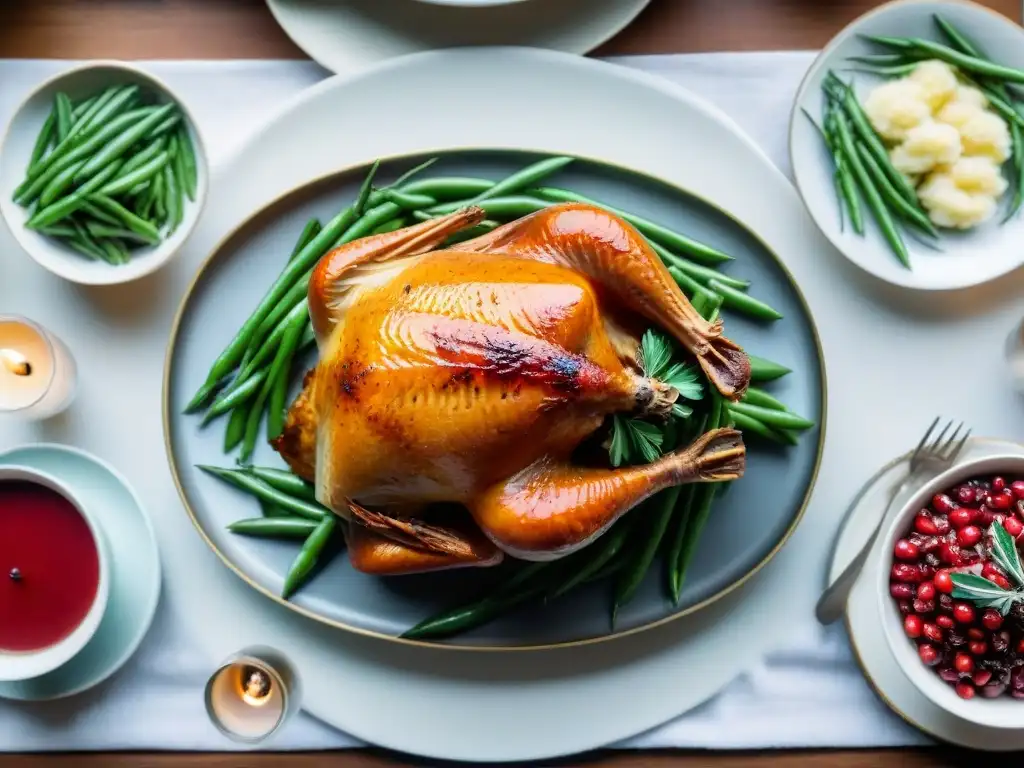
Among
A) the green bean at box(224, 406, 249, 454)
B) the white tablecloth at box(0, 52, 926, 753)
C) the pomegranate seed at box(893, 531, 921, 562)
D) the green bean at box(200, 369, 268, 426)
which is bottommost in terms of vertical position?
the white tablecloth at box(0, 52, 926, 753)

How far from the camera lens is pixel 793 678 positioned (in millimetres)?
1739

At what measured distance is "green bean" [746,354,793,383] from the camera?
5.43 feet

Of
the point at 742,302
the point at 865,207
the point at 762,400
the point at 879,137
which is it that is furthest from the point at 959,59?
the point at 762,400

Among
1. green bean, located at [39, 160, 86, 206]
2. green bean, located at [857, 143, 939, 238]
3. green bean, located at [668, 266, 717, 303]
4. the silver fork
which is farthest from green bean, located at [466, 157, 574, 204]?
the silver fork

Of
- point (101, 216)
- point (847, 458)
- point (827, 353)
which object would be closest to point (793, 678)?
point (847, 458)

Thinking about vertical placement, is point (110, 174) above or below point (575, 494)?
above

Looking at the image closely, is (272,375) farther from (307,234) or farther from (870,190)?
(870,190)

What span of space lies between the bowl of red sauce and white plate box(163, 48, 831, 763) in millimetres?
158

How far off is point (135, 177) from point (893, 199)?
1226 mm

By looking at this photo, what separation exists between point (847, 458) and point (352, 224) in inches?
36.0

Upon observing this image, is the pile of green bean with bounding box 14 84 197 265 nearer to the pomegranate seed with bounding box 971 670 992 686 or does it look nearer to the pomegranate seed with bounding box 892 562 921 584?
the pomegranate seed with bounding box 892 562 921 584

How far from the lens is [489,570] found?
1673 mm

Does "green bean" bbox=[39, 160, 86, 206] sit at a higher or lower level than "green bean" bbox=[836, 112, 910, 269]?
higher

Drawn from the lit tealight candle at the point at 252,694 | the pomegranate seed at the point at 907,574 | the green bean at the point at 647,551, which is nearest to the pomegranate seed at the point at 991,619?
the pomegranate seed at the point at 907,574
